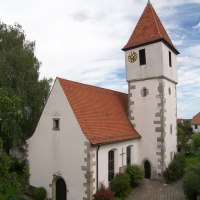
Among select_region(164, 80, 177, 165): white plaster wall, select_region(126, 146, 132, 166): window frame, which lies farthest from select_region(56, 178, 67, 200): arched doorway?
select_region(164, 80, 177, 165): white plaster wall

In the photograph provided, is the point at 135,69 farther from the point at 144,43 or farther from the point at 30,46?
the point at 30,46

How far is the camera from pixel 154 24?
81.4 ft

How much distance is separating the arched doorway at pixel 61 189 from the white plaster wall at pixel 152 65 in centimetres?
1188

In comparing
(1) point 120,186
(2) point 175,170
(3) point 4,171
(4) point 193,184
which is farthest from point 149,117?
(3) point 4,171

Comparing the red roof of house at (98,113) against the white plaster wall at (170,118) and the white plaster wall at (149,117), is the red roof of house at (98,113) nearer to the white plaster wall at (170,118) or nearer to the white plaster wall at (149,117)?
the white plaster wall at (149,117)

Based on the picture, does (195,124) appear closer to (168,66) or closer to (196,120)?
(196,120)

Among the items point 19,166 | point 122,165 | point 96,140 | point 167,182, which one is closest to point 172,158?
point 167,182

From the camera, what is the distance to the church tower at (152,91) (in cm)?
2295

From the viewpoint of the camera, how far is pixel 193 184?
1672 centimetres

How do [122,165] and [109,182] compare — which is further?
[122,165]

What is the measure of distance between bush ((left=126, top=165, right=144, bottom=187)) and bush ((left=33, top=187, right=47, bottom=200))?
6816 mm

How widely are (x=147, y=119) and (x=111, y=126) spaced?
189 inches

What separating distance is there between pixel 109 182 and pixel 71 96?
697 centimetres

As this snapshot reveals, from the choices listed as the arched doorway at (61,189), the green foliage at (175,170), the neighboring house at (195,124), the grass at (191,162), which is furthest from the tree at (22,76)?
the neighboring house at (195,124)
